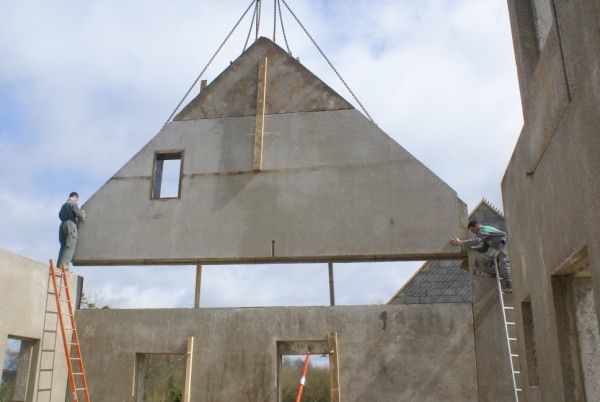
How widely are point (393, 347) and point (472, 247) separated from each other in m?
1.65

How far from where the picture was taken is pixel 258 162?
881 centimetres

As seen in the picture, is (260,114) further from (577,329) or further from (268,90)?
(577,329)

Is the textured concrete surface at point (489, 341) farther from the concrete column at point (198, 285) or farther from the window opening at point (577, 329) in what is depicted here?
the concrete column at point (198, 285)

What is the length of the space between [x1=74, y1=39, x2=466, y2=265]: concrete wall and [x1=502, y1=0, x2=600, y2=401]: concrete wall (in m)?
2.52

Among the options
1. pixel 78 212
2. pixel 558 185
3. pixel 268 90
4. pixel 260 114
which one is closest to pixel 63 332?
pixel 78 212

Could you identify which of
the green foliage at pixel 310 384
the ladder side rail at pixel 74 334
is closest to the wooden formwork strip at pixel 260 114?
the ladder side rail at pixel 74 334

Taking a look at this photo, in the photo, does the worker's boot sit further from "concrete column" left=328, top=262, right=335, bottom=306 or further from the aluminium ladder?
"concrete column" left=328, top=262, right=335, bottom=306

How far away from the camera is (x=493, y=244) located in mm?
7496

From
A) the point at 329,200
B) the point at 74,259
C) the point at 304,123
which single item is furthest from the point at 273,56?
the point at 74,259

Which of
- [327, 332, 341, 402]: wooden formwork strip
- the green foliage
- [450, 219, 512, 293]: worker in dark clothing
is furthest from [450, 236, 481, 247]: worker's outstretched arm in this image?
the green foliage

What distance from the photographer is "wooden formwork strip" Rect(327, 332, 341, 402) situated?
7.30 meters

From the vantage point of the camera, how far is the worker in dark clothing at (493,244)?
7.40 meters

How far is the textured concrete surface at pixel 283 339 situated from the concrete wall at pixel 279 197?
91cm

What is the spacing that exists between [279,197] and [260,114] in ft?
4.68
